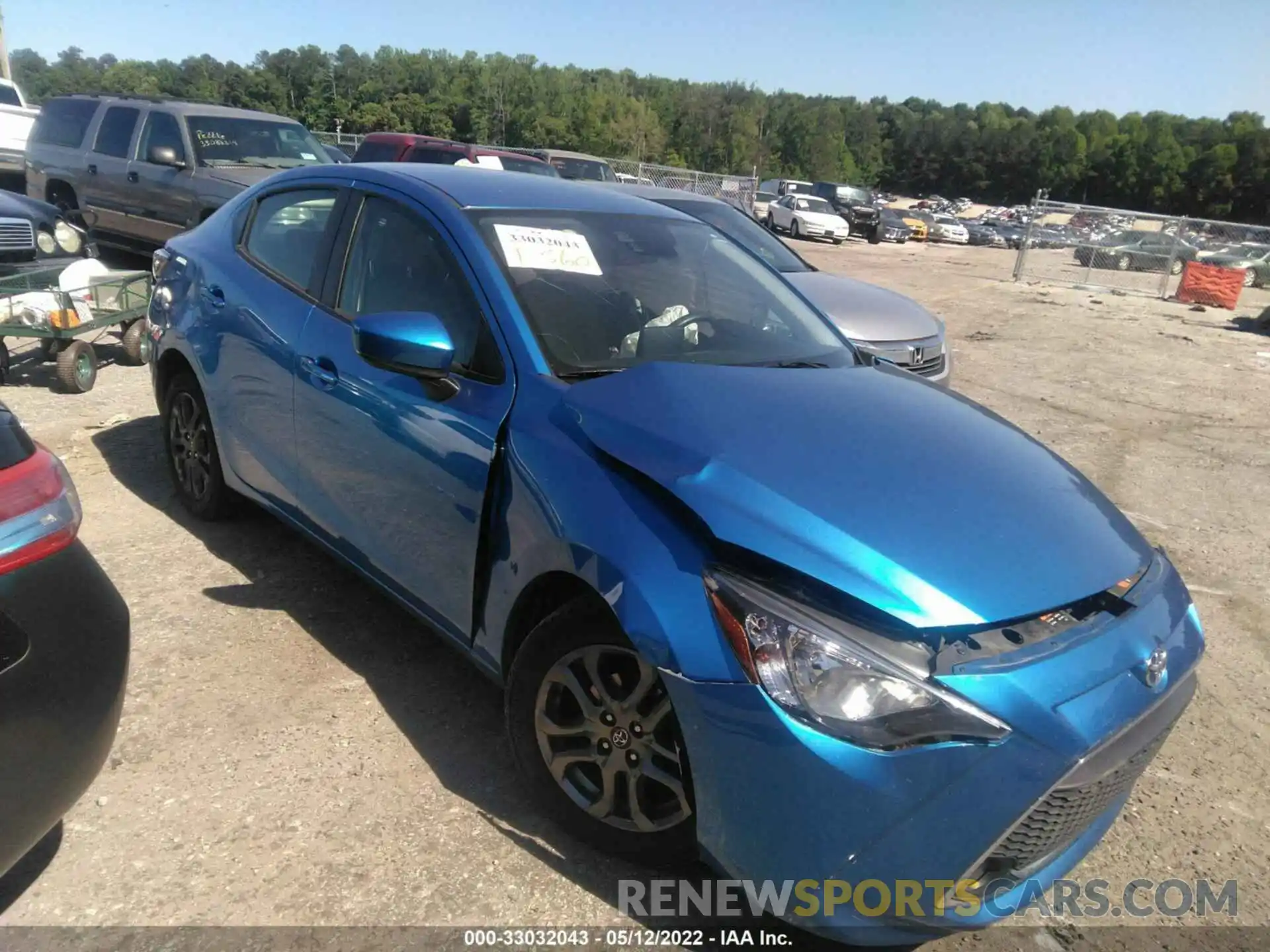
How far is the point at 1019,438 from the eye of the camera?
2.86m

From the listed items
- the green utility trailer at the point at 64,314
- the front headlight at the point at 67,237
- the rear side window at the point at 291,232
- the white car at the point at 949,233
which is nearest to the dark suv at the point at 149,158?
the front headlight at the point at 67,237

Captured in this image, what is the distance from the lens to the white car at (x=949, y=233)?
41.8 meters

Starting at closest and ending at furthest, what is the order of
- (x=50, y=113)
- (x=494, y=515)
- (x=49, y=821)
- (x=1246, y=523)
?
(x=49, y=821) < (x=494, y=515) < (x=1246, y=523) < (x=50, y=113)

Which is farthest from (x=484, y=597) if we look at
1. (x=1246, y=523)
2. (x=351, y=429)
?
(x=1246, y=523)

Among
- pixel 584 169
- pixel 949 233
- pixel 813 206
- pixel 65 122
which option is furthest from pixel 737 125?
pixel 65 122

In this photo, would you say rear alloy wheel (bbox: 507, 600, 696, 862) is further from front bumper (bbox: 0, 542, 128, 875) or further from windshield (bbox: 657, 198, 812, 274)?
windshield (bbox: 657, 198, 812, 274)

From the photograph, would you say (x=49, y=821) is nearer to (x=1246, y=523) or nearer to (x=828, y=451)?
(x=828, y=451)

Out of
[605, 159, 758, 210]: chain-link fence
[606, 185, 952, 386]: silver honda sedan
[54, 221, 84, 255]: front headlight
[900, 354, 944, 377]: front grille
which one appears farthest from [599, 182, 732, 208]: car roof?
[605, 159, 758, 210]: chain-link fence

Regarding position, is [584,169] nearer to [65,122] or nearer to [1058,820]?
[65,122]

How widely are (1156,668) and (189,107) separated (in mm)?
10867

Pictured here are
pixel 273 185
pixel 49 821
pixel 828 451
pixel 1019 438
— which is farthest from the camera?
pixel 273 185

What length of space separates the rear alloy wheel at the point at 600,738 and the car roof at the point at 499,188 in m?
1.56

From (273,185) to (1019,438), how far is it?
3237 mm

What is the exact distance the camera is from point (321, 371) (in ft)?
10.7
